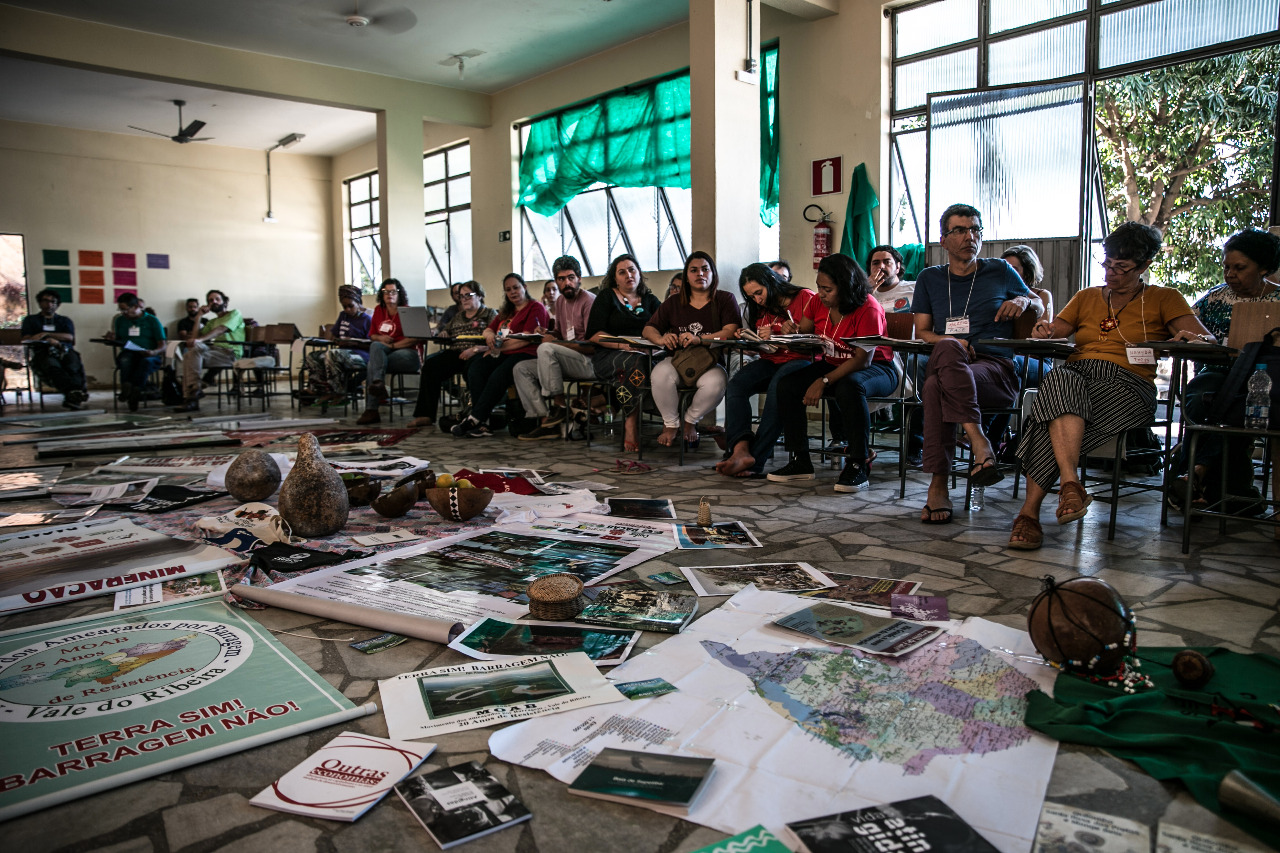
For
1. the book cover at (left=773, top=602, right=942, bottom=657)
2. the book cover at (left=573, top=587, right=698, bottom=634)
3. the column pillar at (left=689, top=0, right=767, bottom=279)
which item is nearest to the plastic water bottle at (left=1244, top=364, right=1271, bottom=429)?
the book cover at (left=773, top=602, right=942, bottom=657)

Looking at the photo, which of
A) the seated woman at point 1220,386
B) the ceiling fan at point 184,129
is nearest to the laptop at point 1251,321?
the seated woman at point 1220,386

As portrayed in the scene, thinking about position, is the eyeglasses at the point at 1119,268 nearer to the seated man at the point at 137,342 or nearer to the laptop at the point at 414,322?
the laptop at the point at 414,322

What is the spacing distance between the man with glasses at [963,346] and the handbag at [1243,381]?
2.50 feet

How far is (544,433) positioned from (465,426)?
0.65 m

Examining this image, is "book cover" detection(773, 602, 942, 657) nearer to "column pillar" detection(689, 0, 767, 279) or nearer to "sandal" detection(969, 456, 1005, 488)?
"sandal" detection(969, 456, 1005, 488)

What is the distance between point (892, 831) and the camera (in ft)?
3.84

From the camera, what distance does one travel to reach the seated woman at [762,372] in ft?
14.8

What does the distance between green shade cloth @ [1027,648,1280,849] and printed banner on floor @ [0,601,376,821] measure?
1367 mm

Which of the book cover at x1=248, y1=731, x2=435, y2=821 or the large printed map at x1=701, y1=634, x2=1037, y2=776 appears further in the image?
the large printed map at x1=701, y1=634, x2=1037, y2=776

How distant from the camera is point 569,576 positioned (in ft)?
6.97

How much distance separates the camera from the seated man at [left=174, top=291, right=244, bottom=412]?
361 inches

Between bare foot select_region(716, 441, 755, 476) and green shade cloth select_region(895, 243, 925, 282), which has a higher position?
green shade cloth select_region(895, 243, 925, 282)

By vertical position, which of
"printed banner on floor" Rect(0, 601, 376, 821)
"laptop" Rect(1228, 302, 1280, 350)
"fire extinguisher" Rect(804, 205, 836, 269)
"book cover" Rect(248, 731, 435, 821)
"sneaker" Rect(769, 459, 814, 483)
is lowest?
"book cover" Rect(248, 731, 435, 821)

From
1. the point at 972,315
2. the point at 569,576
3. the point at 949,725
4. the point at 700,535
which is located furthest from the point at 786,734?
the point at 972,315
